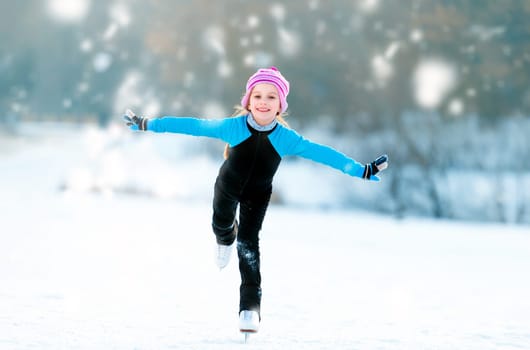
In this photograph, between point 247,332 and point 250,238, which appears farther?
point 250,238

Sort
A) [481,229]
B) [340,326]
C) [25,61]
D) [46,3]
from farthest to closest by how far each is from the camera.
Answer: [25,61]
[46,3]
[481,229]
[340,326]

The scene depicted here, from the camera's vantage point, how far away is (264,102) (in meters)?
3.81

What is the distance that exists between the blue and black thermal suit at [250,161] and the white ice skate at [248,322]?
0.14 ft

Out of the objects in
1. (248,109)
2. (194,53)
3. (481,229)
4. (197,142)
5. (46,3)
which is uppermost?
(46,3)

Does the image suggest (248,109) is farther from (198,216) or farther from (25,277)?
(198,216)

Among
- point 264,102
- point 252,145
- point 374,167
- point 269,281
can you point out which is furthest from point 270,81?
point 269,281

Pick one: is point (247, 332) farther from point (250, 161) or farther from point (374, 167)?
point (374, 167)

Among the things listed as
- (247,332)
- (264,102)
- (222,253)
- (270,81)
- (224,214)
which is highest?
(270,81)

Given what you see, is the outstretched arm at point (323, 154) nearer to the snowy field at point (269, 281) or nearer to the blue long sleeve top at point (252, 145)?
the blue long sleeve top at point (252, 145)

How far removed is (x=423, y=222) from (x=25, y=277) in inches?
381

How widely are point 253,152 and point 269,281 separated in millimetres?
2929

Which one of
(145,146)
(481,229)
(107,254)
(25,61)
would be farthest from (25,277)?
(25,61)

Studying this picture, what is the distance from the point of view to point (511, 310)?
584 centimetres

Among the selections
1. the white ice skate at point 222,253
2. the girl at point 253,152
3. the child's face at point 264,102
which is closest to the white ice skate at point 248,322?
the girl at point 253,152
